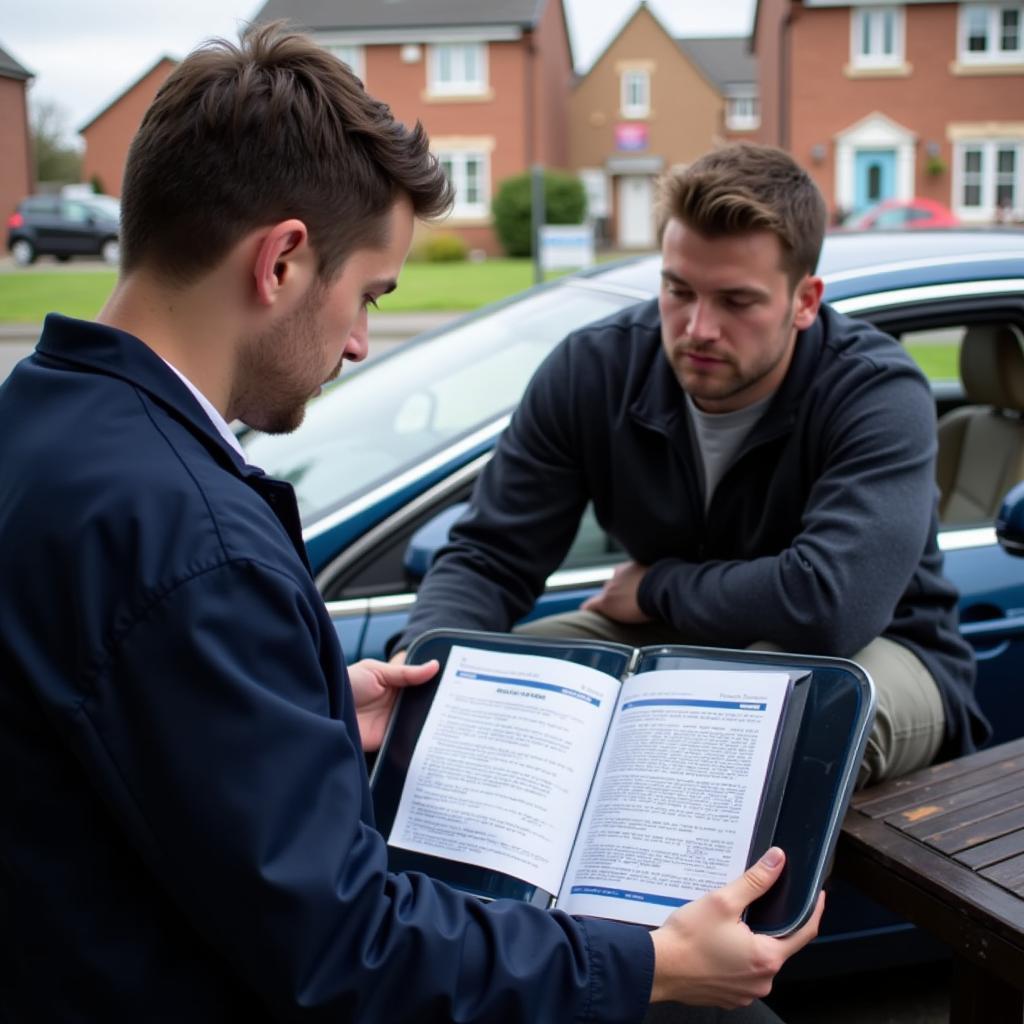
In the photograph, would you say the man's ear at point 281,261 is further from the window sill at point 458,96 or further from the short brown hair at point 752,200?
the window sill at point 458,96

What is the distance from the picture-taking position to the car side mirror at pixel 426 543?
265cm

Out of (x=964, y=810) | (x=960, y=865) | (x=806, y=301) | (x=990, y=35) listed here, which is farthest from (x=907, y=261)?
(x=990, y=35)

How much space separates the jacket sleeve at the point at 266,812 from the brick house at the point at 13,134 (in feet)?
5.35

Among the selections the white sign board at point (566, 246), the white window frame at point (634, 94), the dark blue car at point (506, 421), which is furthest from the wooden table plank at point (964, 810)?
the white window frame at point (634, 94)

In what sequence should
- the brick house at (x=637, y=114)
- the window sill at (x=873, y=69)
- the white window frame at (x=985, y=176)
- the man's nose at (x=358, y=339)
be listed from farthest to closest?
the brick house at (x=637, y=114)
the white window frame at (x=985, y=176)
the window sill at (x=873, y=69)
the man's nose at (x=358, y=339)

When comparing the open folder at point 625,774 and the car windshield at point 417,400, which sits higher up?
the car windshield at point 417,400

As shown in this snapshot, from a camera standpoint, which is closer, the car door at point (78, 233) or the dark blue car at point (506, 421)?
the dark blue car at point (506, 421)

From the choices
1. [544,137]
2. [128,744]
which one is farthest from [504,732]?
[544,137]

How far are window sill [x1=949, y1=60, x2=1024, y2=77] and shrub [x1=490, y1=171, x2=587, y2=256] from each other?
400 inches

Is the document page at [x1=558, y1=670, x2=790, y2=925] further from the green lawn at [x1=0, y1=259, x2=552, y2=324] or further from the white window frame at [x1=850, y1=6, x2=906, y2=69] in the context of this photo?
the white window frame at [x1=850, y1=6, x2=906, y2=69]

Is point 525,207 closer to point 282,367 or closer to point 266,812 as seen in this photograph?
point 282,367

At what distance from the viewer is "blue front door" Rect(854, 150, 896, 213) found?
33.4 meters

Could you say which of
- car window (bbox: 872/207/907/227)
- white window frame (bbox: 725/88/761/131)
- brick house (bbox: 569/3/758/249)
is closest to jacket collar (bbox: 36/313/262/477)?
car window (bbox: 872/207/907/227)

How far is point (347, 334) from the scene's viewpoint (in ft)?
4.94
